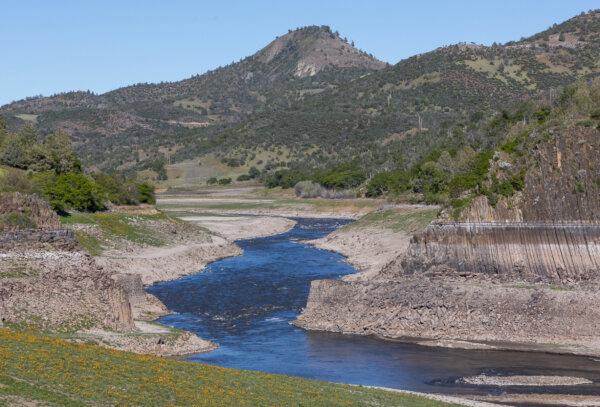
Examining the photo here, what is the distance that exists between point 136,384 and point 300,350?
742 inches

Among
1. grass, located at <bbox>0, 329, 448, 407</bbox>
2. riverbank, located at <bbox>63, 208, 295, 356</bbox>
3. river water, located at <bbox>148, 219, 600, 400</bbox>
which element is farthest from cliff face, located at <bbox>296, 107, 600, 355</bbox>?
grass, located at <bbox>0, 329, 448, 407</bbox>

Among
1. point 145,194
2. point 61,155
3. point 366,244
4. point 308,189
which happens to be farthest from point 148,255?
point 308,189

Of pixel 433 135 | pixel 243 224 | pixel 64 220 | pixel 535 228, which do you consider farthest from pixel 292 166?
pixel 535 228

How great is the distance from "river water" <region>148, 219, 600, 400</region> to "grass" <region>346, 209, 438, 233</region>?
737 inches

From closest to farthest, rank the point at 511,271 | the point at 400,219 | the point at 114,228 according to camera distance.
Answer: the point at 511,271
the point at 114,228
the point at 400,219

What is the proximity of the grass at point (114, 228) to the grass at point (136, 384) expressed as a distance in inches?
1821

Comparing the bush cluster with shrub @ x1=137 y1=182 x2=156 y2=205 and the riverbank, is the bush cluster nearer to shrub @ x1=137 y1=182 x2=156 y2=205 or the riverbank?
shrub @ x1=137 y1=182 x2=156 y2=205

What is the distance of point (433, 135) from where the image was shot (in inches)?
6531

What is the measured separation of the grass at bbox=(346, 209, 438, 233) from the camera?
86.9 meters

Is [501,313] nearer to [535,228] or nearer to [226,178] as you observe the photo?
[535,228]

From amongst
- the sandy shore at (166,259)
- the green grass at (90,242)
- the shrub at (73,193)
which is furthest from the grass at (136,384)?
the shrub at (73,193)

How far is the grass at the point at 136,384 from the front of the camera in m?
24.1

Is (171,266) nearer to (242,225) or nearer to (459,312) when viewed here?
(459,312)

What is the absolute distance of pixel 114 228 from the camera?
280ft
